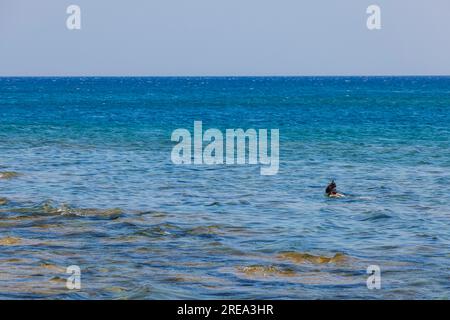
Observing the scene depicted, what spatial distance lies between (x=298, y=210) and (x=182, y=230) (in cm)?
470

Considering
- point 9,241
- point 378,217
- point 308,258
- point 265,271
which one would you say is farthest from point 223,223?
point 9,241

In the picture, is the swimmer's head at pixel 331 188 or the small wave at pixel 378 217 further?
the swimmer's head at pixel 331 188

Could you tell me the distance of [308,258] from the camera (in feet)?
60.8

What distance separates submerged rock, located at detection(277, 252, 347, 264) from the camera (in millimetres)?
18312

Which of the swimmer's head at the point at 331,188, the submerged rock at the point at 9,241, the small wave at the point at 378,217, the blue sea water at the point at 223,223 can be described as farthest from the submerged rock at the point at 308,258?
the swimmer's head at the point at 331,188

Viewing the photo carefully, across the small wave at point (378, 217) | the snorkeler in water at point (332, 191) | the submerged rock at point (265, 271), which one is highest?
the snorkeler in water at point (332, 191)

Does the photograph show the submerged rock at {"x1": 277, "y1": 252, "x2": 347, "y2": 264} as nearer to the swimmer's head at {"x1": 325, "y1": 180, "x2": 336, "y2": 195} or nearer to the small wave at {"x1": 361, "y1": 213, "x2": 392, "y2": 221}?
the small wave at {"x1": 361, "y1": 213, "x2": 392, "y2": 221}

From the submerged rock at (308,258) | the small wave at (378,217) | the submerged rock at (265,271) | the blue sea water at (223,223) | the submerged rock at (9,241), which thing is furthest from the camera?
the small wave at (378,217)

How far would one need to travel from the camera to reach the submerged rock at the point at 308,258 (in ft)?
60.1

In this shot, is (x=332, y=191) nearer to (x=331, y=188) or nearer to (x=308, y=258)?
(x=331, y=188)

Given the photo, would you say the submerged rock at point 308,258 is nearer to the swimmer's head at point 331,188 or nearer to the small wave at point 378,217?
the small wave at point 378,217

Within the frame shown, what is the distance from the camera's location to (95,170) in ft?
115

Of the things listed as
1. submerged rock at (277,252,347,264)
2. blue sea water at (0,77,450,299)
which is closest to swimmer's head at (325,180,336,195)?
blue sea water at (0,77,450,299)

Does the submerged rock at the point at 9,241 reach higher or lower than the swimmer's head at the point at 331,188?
lower
